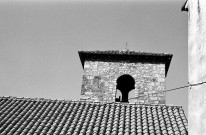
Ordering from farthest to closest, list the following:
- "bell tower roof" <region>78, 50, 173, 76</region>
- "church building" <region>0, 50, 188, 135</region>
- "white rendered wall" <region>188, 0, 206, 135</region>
→ "bell tower roof" <region>78, 50, 173, 76</region>
"church building" <region>0, 50, 188, 135</region>
"white rendered wall" <region>188, 0, 206, 135</region>

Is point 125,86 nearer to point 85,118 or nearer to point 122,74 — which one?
point 122,74

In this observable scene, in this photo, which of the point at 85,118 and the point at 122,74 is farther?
the point at 122,74

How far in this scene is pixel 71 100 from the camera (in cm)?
1059

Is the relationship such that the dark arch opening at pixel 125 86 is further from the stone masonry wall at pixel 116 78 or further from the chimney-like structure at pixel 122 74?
the stone masonry wall at pixel 116 78

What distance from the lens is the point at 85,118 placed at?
356 inches

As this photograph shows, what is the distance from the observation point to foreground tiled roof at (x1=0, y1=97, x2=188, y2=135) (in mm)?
8078

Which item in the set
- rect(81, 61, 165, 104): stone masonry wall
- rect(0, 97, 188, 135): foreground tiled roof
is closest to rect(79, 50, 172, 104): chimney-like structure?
rect(81, 61, 165, 104): stone masonry wall

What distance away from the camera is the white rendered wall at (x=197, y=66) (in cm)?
446

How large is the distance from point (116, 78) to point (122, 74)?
0.35m

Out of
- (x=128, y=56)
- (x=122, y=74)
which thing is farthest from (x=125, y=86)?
(x=128, y=56)

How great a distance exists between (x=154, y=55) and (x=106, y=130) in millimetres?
6087

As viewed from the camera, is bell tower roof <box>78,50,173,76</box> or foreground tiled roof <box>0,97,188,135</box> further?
bell tower roof <box>78,50,173,76</box>

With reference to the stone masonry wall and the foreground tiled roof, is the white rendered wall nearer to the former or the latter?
the foreground tiled roof

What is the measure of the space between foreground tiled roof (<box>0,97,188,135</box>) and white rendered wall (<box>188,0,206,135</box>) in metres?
3.26
